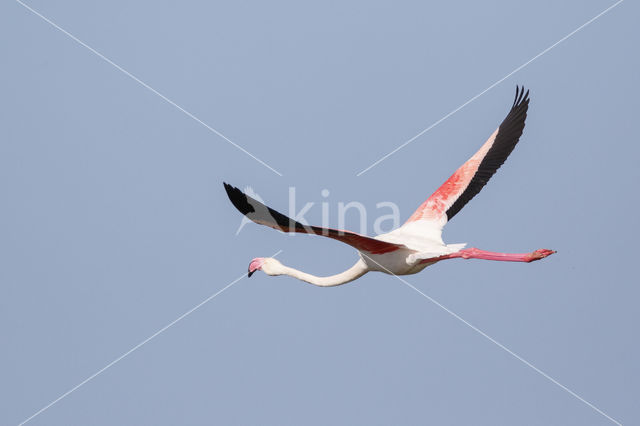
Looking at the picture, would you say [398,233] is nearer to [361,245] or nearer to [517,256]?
[361,245]

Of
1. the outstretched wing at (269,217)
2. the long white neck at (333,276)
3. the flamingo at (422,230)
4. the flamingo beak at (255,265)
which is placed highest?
the outstretched wing at (269,217)

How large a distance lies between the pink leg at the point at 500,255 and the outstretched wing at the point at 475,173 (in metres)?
1.47

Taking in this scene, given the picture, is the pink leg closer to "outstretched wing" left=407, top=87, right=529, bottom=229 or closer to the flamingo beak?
"outstretched wing" left=407, top=87, right=529, bottom=229

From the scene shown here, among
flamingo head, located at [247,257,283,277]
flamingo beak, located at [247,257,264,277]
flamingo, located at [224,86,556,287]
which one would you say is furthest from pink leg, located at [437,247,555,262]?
flamingo beak, located at [247,257,264,277]

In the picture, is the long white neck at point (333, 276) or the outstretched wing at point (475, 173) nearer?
the long white neck at point (333, 276)

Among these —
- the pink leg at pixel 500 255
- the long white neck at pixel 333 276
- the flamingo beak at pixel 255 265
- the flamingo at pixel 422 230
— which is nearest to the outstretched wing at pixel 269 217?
the flamingo at pixel 422 230

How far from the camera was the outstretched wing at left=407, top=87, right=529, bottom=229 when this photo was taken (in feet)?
34.9

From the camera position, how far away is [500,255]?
8648mm

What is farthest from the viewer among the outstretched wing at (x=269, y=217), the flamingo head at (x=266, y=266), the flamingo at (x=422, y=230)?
the flamingo head at (x=266, y=266)

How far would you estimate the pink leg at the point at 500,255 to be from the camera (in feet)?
27.3

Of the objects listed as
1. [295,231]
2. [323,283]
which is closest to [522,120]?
[323,283]

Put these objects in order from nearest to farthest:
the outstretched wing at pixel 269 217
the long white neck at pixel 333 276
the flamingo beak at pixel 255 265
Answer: the outstretched wing at pixel 269 217 → the long white neck at pixel 333 276 → the flamingo beak at pixel 255 265

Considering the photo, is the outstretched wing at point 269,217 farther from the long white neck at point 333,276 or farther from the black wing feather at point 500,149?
the black wing feather at point 500,149

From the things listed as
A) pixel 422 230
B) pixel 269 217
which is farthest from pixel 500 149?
pixel 269 217
